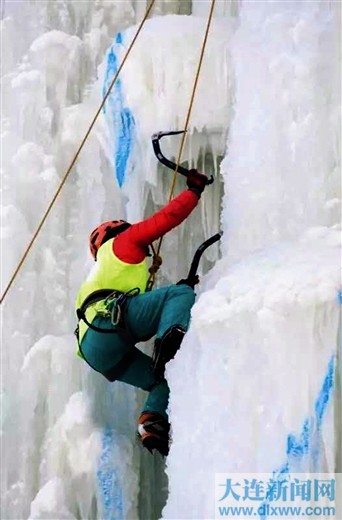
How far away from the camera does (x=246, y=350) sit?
2.06 metres

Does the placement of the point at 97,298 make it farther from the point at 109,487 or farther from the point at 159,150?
the point at 109,487

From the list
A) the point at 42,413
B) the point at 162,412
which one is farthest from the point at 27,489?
the point at 162,412

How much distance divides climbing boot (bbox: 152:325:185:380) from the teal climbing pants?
0.05 feet

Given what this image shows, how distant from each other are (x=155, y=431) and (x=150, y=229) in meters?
0.63

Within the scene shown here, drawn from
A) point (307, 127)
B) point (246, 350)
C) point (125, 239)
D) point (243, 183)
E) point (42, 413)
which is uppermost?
point (307, 127)

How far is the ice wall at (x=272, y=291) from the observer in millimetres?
1966

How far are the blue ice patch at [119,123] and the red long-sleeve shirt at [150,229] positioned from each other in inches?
25.1

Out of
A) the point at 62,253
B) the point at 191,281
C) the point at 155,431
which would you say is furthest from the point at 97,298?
the point at 62,253

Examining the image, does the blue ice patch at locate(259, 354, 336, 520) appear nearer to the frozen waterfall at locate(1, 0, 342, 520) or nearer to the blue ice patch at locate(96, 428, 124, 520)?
the frozen waterfall at locate(1, 0, 342, 520)

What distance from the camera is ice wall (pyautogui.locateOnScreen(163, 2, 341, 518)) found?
1966 mm

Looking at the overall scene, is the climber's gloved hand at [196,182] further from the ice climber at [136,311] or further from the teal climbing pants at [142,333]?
the teal climbing pants at [142,333]

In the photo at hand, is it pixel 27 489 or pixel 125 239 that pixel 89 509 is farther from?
pixel 125 239

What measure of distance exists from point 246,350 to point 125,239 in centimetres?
72

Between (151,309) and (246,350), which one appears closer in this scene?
(246,350)
